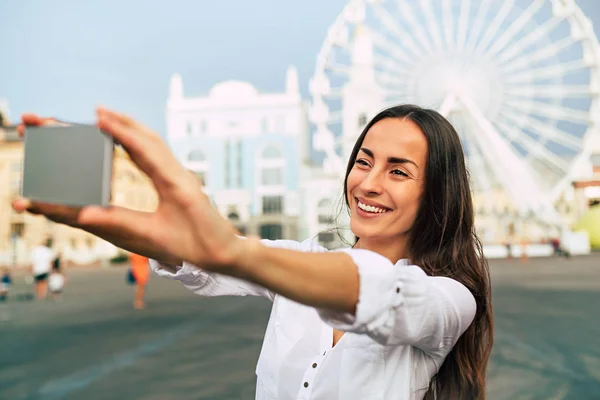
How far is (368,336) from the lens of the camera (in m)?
1.01

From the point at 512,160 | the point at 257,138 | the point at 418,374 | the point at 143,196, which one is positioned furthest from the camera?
the point at 257,138

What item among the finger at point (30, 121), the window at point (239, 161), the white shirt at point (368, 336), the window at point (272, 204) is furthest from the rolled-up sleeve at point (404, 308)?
the window at point (239, 161)

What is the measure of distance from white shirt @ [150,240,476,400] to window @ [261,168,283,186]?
44157 millimetres

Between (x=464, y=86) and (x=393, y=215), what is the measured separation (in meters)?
21.9

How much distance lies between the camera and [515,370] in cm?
501

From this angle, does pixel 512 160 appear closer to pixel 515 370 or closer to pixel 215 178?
pixel 515 370

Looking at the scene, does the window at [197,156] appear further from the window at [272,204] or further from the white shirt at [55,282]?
the white shirt at [55,282]

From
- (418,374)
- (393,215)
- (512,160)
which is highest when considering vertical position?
(512,160)

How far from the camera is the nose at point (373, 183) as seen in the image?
1220mm

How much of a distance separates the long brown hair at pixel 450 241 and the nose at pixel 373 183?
0.12 m

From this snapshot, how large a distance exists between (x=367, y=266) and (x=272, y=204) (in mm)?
44262

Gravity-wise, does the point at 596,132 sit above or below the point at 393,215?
above

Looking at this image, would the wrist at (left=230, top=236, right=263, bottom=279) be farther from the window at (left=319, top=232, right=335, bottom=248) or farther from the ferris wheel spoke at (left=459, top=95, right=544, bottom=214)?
the ferris wheel spoke at (left=459, top=95, right=544, bottom=214)

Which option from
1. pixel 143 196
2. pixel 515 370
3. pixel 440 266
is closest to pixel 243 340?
pixel 515 370
